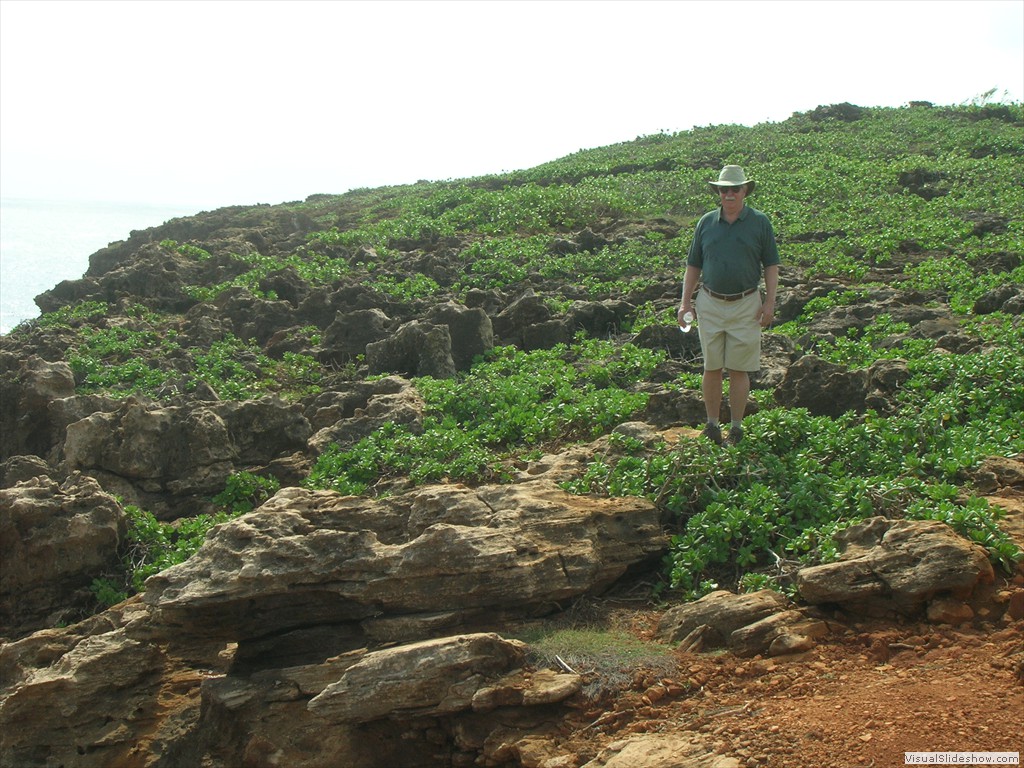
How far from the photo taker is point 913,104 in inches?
1192

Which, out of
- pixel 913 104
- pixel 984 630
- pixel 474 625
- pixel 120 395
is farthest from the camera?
pixel 913 104

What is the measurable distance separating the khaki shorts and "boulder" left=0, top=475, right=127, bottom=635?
5199mm

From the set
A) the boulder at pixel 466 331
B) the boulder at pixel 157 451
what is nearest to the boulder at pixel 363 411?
the boulder at pixel 157 451

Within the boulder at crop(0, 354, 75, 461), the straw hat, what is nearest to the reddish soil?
the straw hat

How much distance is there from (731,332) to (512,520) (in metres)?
2.46

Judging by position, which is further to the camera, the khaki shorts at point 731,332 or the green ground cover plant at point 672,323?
the khaki shorts at point 731,332

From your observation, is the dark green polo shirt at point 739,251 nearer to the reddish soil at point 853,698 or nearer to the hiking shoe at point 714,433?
the hiking shoe at point 714,433

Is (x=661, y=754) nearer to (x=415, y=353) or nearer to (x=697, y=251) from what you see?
(x=697, y=251)

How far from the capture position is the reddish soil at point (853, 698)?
4242 mm

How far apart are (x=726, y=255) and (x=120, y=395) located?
7201mm

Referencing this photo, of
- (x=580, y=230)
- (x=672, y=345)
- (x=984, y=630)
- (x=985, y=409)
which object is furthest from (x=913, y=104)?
(x=984, y=630)

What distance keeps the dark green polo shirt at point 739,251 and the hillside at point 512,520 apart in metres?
1.10

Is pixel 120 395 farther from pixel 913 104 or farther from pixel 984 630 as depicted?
pixel 913 104

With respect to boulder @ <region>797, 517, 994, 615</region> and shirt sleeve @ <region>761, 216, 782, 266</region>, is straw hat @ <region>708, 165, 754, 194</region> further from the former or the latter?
boulder @ <region>797, 517, 994, 615</region>
